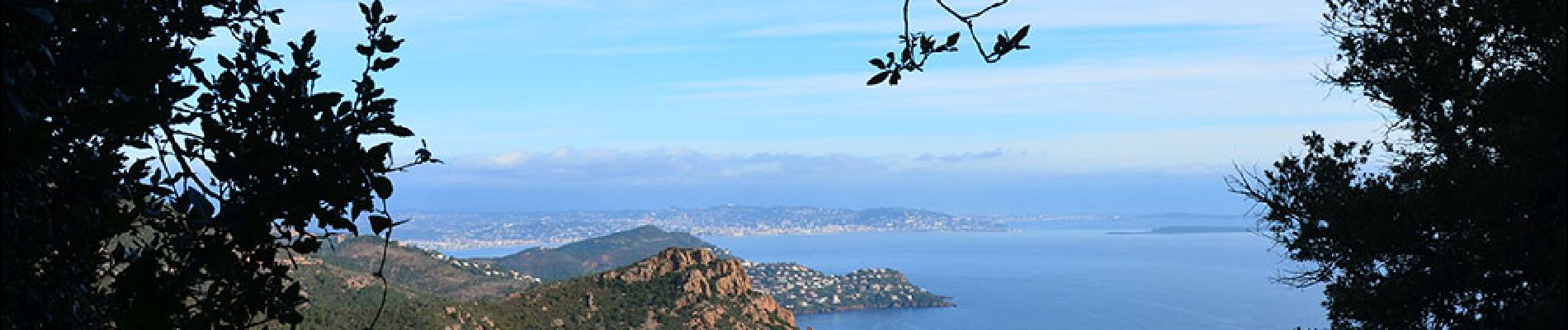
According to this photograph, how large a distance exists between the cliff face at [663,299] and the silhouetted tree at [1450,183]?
5442 cm

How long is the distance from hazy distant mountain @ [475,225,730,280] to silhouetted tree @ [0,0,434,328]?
131264 millimetres

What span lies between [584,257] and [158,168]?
6298 inches

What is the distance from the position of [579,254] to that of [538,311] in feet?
337

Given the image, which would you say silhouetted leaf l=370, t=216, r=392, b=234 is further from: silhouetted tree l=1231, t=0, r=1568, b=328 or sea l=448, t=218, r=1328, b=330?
sea l=448, t=218, r=1328, b=330

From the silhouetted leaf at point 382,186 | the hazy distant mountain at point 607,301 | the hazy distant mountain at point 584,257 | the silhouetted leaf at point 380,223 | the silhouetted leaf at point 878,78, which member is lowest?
the hazy distant mountain at point 607,301

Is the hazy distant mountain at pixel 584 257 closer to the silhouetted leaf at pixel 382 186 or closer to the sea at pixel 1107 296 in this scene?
the sea at pixel 1107 296

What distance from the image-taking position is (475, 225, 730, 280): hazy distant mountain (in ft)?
484

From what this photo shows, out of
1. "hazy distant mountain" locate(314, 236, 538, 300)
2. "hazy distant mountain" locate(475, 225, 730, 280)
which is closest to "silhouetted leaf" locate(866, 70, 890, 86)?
"hazy distant mountain" locate(314, 236, 538, 300)

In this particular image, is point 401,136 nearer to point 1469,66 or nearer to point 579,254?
point 1469,66

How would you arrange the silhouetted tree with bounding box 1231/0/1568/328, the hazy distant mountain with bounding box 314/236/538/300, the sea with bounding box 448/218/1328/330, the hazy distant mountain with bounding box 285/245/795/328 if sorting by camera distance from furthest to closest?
the sea with bounding box 448/218/1328/330 → the hazy distant mountain with bounding box 314/236/538/300 → the hazy distant mountain with bounding box 285/245/795/328 → the silhouetted tree with bounding box 1231/0/1568/328

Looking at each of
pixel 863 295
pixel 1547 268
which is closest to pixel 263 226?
pixel 1547 268

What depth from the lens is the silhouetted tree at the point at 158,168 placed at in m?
2.48

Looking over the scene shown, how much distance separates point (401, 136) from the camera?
343cm

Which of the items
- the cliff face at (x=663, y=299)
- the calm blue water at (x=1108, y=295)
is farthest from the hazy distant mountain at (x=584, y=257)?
the cliff face at (x=663, y=299)
